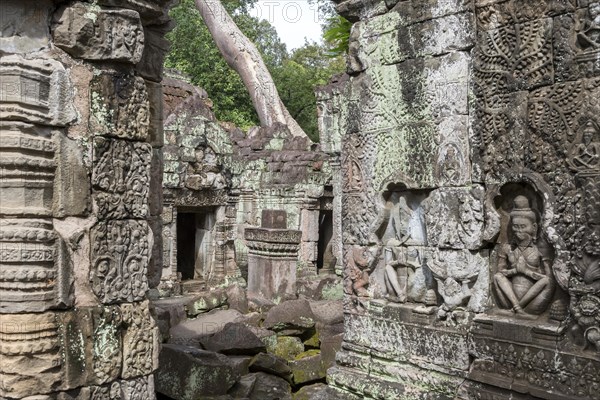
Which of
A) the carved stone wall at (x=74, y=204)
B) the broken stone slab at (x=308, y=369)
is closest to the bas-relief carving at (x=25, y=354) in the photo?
the carved stone wall at (x=74, y=204)

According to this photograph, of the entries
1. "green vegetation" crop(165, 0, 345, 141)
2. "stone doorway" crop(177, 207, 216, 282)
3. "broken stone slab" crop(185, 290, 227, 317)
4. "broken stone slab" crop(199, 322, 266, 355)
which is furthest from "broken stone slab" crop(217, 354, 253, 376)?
"green vegetation" crop(165, 0, 345, 141)

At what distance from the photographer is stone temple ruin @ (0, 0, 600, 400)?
3.32 metres

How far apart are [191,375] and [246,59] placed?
59.9 ft

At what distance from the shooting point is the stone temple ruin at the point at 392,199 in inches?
131

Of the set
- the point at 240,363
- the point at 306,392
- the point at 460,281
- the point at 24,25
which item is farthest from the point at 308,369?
the point at 24,25

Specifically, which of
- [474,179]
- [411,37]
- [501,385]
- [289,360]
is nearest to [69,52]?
[411,37]

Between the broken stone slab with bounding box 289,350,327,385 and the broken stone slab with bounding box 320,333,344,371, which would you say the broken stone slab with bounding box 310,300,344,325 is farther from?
the broken stone slab with bounding box 289,350,327,385

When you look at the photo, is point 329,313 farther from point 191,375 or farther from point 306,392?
point 191,375

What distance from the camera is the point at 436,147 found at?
4223mm

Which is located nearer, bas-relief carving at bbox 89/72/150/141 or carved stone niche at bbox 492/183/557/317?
bas-relief carving at bbox 89/72/150/141

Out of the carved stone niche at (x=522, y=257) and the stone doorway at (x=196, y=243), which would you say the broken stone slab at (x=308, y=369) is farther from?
the stone doorway at (x=196, y=243)

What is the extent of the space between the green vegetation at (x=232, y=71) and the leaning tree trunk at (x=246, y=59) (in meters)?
2.04

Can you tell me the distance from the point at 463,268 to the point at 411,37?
5.52 ft

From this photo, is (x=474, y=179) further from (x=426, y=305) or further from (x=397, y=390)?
(x=397, y=390)
